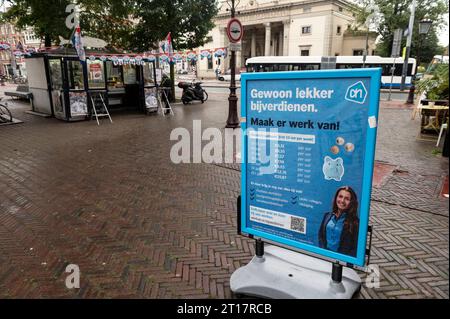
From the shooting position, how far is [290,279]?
292cm

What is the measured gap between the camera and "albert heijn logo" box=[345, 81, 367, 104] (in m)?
2.25

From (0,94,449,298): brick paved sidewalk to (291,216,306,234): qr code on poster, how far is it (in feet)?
2.96

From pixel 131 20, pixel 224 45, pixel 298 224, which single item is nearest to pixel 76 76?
pixel 131 20

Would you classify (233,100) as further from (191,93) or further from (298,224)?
(298,224)

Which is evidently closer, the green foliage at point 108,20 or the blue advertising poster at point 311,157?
the blue advertising poster at point 311,157

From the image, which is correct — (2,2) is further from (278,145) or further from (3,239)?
(278,145)

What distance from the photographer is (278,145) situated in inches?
108

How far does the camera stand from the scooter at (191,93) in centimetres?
1794

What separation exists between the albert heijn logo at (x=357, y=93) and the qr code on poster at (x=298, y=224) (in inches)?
41.1

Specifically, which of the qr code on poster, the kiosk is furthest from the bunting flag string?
the qr code on poster

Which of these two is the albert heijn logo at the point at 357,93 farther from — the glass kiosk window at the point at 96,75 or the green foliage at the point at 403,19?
the green foliage at the point at 403,19

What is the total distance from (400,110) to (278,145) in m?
14.6

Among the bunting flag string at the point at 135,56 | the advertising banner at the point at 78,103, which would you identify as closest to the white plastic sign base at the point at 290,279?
the bunting flag string at the point at 135,56

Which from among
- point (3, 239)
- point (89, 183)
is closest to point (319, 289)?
point (3, 239)
